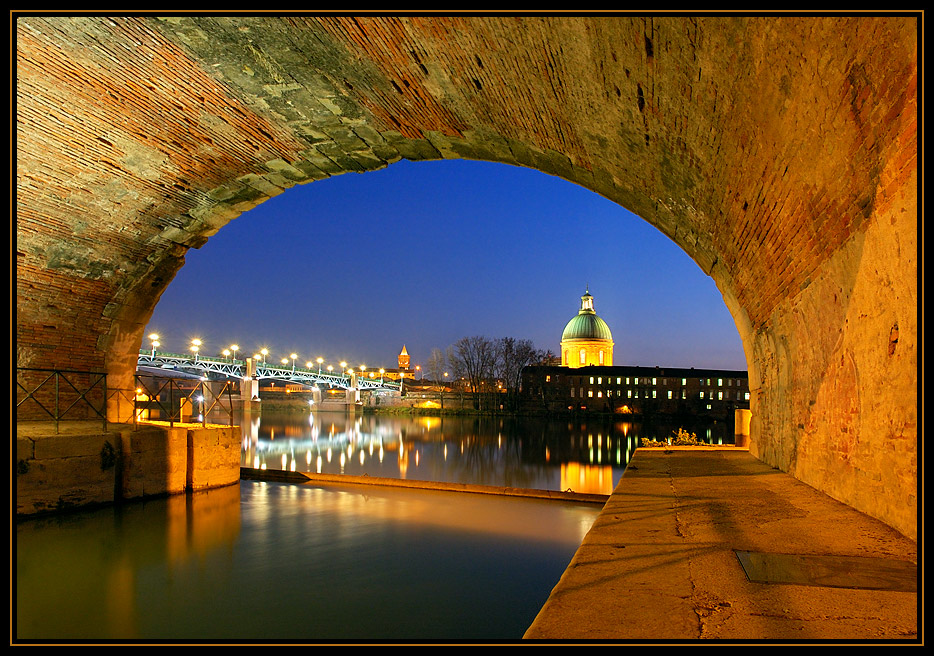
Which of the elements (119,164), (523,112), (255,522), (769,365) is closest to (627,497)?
(769,365)

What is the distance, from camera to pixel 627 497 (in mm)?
4801

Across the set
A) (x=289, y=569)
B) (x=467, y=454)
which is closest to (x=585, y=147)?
(x=289, y=569)

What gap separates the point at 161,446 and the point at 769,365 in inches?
359

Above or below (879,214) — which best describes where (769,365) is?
below

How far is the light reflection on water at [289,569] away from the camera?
5184mm

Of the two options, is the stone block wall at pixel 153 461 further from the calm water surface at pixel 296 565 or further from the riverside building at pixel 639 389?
the riverside building at pixel 639 389

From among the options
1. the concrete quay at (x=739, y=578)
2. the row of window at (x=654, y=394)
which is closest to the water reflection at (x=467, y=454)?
the concrete quay at (x=739, y=578)

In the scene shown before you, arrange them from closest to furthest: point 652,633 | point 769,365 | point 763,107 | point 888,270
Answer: point 652,633 → point 888,270 → point 763,107 → point 769,365

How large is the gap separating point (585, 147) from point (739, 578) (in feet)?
14.3

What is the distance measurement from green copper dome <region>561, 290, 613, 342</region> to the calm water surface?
224 feet

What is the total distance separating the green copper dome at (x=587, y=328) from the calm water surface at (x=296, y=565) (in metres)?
68.3

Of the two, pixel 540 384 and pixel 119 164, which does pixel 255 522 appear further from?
pixel 540 384

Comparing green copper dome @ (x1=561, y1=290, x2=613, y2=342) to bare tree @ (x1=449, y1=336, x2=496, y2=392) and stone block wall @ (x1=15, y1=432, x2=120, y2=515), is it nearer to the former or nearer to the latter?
bare tree @ (x1=449, y1=336, x2=496, y2=392)

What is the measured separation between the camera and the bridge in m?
64.6
